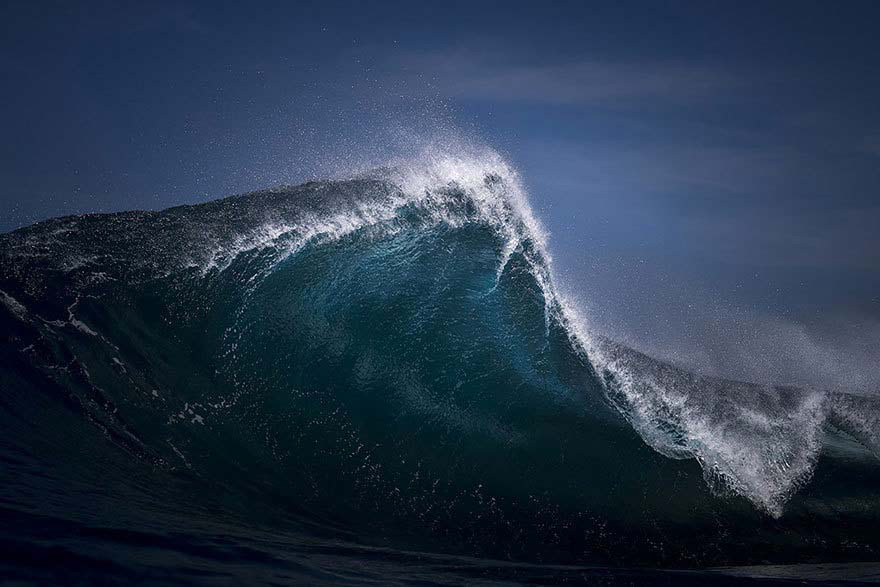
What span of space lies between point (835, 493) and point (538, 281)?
13.7ft

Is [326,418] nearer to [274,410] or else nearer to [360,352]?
Result: [274,410]

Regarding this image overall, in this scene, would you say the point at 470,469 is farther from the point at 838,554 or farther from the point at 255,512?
Result: the point at 838,554

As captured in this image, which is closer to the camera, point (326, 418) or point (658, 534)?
point (658, 534)

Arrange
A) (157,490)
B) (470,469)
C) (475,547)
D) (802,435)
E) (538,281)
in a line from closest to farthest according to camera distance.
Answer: (157,490)
(475,547)
(470,469)
(802,435)
(538,281)

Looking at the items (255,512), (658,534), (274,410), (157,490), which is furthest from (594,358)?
(157,490)

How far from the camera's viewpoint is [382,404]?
6.36 m

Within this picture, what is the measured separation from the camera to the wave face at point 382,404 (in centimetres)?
460

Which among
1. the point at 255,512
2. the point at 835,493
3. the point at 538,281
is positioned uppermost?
the point at 538,281

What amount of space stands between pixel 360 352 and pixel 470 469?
1.94m

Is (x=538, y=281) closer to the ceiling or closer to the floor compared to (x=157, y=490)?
closer to the ceiling

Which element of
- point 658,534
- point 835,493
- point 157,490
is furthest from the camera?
point 835,493

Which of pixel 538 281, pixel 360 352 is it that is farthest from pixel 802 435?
pixel 360 352

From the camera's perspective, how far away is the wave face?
4602 millimetres

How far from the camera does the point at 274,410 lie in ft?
18.9
